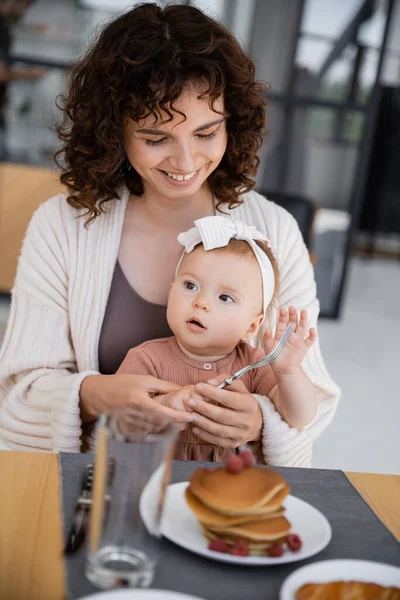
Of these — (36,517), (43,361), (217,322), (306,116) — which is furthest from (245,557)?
(306,116)

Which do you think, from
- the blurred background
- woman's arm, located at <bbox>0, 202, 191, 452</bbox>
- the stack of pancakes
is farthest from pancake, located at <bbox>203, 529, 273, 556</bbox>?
the blurred background

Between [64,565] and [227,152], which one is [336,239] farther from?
[64,565]

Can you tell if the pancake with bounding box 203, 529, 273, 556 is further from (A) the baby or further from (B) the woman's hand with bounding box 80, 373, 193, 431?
(A) the baby

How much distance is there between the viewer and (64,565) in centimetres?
86

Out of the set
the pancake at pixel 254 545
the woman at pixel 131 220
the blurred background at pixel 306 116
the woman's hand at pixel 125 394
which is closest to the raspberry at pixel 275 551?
the pancake at pixel 254 545

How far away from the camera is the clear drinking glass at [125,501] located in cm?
80

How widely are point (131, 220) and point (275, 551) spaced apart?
3.44ft

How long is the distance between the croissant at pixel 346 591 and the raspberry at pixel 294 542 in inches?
3.0

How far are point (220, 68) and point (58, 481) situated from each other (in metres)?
0.91

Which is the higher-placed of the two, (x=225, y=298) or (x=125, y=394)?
(x=225, y=298)

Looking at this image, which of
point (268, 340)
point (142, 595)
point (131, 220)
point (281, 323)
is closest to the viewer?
point (142, 595)

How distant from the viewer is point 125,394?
1.42 meters

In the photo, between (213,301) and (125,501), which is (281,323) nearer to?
(213,301)

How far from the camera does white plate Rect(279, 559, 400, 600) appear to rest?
33.2 inches
